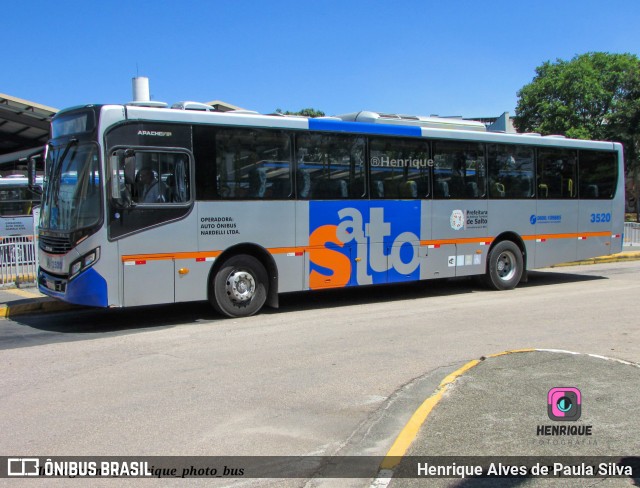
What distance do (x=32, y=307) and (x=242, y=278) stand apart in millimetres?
4102

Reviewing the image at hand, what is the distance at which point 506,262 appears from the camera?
14219 mm

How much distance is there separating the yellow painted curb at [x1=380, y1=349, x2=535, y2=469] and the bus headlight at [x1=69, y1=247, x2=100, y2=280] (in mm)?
5579

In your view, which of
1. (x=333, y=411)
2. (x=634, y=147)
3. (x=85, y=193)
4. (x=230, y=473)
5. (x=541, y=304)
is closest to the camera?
(x=230, y=473)

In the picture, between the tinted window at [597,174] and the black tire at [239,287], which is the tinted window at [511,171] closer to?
the tinted window at [597,174]

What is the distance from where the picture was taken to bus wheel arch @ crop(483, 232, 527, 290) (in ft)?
45.4

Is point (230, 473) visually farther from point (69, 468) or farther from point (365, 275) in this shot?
point (365, 275)

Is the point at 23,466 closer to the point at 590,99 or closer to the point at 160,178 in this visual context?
the point at 160,178

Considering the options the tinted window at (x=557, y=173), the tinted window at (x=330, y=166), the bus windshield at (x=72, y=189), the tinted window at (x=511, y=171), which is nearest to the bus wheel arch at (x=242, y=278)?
the tinted window at (x=330, y=166)

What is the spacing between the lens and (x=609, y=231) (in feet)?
51.7

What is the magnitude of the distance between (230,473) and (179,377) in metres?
2.65

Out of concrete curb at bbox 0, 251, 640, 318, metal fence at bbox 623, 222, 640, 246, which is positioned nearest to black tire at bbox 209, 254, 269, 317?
concrete curb at bbox 0, 251, 640, 318

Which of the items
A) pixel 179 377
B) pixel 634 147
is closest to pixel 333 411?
pixel 179 377

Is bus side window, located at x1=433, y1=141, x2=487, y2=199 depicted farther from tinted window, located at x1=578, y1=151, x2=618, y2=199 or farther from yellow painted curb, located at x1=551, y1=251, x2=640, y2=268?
yellow painted curb, located at x1=551, y1=251, x2=640, y2=268

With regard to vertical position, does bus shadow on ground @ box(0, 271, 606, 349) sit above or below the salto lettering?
below
